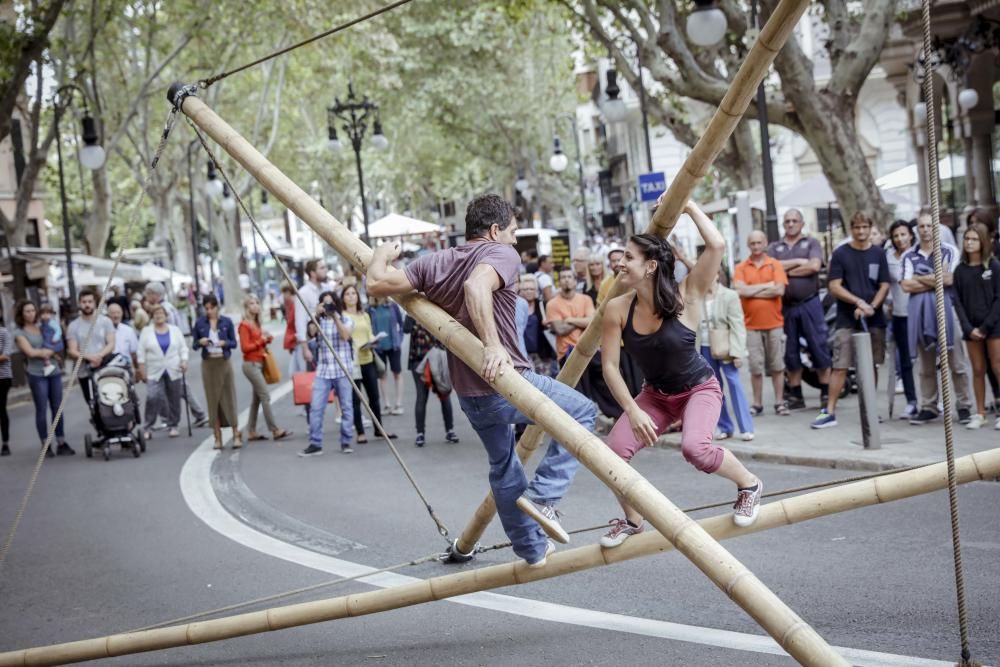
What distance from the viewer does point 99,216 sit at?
3678 centimetres

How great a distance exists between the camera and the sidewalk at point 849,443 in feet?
32.6

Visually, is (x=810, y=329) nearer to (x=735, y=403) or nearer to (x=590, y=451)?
(x=735, y=403)

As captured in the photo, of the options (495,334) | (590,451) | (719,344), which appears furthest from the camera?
(719,344)

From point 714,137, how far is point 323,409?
31.7 ft

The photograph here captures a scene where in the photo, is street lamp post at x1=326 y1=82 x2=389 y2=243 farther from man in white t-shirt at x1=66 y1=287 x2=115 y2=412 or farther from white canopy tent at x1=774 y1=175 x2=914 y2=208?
man in white t-shirt at x1=66 y1=287 x2=115 y2=412

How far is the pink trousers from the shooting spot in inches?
224

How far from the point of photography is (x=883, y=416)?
40.6 feet

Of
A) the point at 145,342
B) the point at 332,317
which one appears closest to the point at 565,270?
the point at 332,317

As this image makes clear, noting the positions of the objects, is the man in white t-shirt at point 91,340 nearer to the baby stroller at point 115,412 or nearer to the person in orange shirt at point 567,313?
the baby stroller at point 115,412

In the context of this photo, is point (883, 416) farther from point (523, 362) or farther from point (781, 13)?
point (781, 13)

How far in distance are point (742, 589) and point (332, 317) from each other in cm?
1017

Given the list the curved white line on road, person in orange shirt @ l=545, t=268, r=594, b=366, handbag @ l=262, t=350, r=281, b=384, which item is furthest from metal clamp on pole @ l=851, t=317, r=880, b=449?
handbag @ l=262, t=350, r=281, b=384

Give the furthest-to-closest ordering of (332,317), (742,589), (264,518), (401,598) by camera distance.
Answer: (332,317) < (264,518) < (401,598) < (742,589)

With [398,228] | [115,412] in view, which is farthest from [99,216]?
[115,412]
